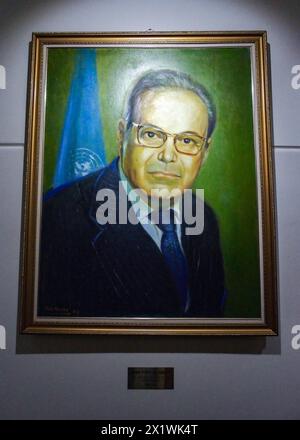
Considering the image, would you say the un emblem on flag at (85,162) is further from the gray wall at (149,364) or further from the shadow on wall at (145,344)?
the shadow on wall at (145,344)

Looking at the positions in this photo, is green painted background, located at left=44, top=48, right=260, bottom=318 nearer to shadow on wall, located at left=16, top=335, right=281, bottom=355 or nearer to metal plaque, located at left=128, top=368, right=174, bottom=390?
shadow on wall, located at left=16, top=335, right=281, bottom=355

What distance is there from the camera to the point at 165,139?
1.19 metres

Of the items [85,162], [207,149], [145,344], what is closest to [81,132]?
[85,162]

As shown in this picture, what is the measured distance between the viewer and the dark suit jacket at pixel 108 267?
1120 mm

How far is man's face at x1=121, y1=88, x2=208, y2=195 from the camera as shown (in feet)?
3.85

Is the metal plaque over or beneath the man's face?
beneath

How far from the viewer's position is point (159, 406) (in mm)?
1117

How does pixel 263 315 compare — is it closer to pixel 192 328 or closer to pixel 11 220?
pixel 192 328

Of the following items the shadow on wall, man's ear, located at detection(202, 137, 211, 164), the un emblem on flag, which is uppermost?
man's ear, located at detection(202, 137, 211, 164)

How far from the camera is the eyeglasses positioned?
118 centimetres

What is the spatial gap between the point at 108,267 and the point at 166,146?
1.57 ft

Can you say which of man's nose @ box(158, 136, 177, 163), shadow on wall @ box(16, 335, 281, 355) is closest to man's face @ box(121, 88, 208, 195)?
man's nose @ box(158, 136, 177, 163)

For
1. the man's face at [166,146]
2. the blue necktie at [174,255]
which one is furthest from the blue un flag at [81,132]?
the blue necktie at [174,255]

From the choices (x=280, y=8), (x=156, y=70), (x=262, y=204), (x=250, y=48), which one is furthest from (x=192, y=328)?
(x=280, y=8)
